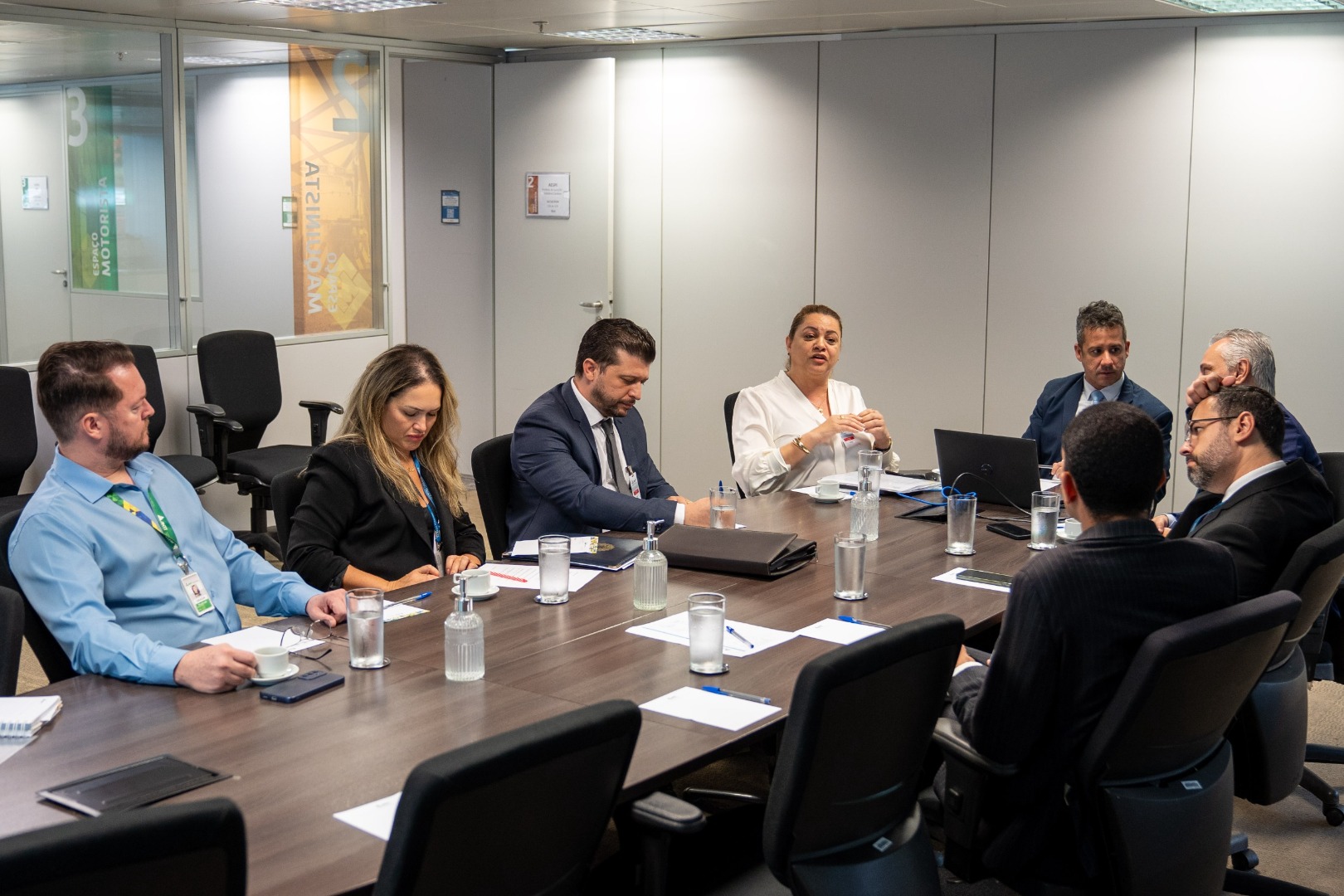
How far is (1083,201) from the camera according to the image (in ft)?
21.4

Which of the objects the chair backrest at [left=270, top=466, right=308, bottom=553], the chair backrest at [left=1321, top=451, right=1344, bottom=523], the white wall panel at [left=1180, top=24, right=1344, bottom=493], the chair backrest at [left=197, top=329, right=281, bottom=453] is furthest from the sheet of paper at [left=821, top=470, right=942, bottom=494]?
the chair backrest at [left=197, top=329, right=281, bottom=453]

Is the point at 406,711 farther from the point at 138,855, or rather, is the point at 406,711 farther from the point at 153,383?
the point at 153,383

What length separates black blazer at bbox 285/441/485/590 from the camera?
3.49 m

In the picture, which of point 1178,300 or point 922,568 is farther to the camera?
point 1178,300

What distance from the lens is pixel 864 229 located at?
23.3ft

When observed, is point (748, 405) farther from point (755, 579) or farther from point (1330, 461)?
point (1330, 461)

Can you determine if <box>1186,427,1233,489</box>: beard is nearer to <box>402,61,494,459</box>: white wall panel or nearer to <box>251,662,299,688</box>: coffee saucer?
<box>251,662,299,688</box>: coffee saucer

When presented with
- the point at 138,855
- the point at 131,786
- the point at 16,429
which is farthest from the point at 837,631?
the point at 16,429

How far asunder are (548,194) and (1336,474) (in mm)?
4983

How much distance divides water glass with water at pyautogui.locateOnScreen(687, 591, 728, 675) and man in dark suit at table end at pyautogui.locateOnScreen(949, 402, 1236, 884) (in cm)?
51

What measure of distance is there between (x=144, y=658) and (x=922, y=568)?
201 cm

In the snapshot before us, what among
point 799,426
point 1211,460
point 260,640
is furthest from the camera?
point 799,426

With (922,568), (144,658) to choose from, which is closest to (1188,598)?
(922,568)

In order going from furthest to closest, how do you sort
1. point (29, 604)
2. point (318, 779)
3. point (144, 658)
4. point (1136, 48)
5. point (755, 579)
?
point (1136, 48) → point (755, 579) → point (29, 604) → point (144, 658) → point (318, 779)
